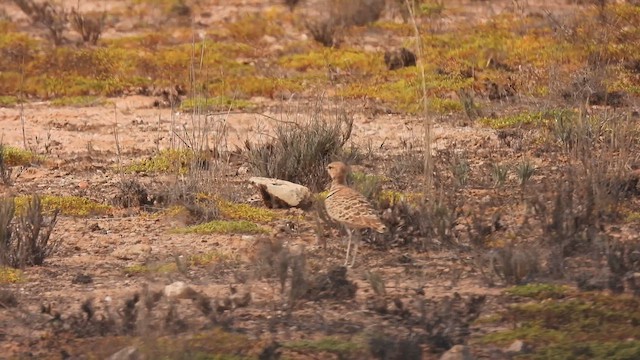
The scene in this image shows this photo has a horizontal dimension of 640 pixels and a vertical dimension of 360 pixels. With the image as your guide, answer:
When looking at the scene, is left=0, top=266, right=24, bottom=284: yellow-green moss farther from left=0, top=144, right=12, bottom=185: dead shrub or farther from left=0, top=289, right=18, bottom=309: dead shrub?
left=0, top=144, right=12, bottom=185: dead shrub

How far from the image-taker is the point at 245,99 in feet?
53.5

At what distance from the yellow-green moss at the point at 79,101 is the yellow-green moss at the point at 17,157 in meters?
4.09

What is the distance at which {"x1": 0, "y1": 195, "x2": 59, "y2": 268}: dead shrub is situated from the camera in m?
7.89

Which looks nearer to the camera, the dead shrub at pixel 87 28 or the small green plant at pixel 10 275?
the small green plant at pixel 10 275

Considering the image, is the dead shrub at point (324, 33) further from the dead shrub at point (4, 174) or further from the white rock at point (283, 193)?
the white rock at point (283, 193)


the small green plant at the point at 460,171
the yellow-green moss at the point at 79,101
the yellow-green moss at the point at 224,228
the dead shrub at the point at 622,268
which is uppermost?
the dead shrub at the point at 622,268

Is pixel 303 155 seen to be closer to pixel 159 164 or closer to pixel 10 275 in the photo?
pixel 159 164

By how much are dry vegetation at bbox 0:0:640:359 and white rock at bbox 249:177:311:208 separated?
207 millimetres

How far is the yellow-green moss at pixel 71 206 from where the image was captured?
383 inches

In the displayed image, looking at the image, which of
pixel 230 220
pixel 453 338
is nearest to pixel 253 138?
pixel 230 220

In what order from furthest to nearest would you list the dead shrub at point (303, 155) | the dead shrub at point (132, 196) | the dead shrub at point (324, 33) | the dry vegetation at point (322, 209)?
the dead shrub at point (324, 33) → the dead shrub at point (303, 155) → the dead shrub at point (132, 196) → the dry vegetation at point (322, 209)

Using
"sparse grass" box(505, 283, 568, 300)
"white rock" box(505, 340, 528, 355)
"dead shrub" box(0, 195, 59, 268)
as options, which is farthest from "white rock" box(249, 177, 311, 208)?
"white rock" box(505, 340, 528, 355)

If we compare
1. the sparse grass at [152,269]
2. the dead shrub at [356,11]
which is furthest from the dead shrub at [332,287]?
the dead shrub at [356,11]

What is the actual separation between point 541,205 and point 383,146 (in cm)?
506
